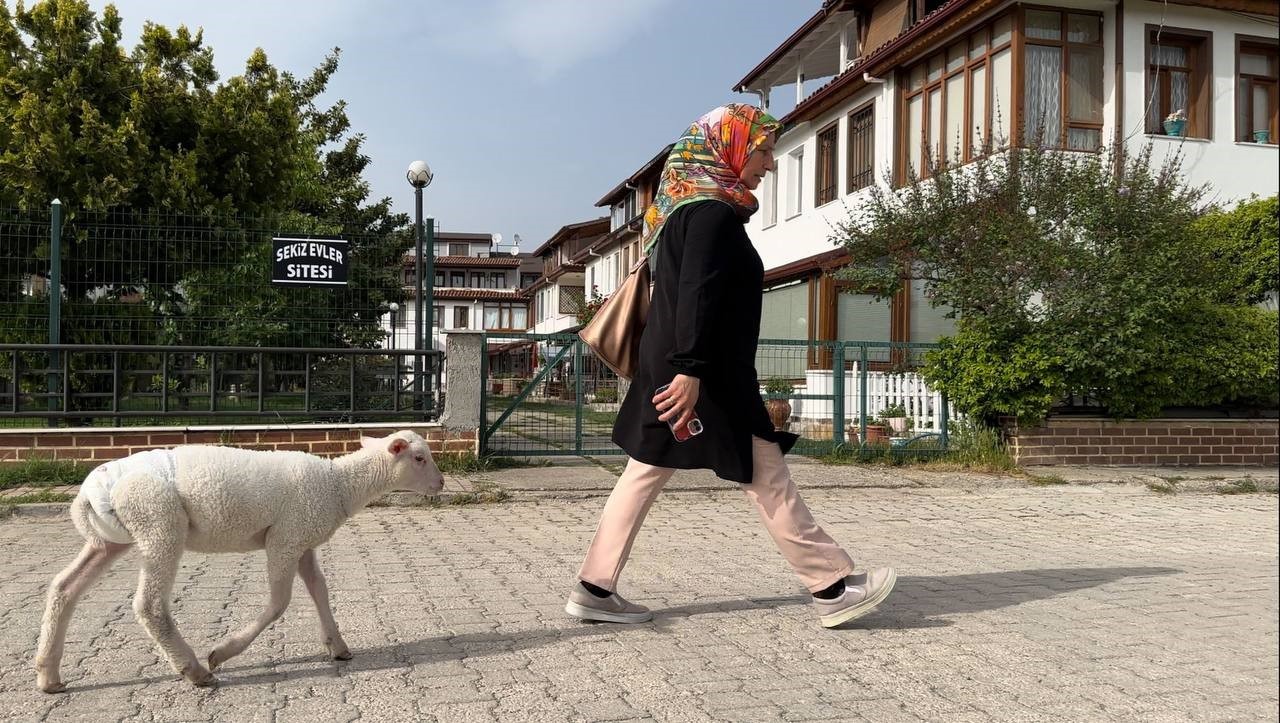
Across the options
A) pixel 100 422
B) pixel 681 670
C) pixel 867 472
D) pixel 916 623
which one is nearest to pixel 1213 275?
pixel 867 472

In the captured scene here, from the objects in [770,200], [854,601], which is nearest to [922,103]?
[770,200]

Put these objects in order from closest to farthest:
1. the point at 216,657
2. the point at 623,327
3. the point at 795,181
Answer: the point at 216,657, the point at 623,327, the point at 795,181

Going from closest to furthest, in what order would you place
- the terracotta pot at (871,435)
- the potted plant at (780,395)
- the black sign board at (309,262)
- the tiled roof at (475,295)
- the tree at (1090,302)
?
the black sign board at (309,262)
the tree at (1090,302)
the potted plant at (780,395)
the terracotta pot at (871,435)
the tiled roof at (475,295)

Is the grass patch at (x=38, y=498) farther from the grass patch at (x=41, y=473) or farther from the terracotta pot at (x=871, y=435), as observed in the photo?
the terracotta pot at (x=871, y=435)

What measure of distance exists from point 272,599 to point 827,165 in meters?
20.6

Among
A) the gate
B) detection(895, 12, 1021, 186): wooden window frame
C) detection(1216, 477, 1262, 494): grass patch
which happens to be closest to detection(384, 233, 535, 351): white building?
detection(895, 12, 1021, 186): wooden window frame

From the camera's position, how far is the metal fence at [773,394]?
11.1 meters

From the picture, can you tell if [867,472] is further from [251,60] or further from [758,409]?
[251,60]

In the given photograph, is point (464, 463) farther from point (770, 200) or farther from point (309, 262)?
point (770, 200)

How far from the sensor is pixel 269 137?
1831 centimetres

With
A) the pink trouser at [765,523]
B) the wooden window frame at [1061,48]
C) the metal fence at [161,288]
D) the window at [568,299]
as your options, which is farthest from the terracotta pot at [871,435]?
the window at [568,299]

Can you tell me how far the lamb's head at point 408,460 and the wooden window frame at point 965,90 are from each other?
11486 millimetres

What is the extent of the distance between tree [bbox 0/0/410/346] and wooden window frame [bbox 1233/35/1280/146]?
8173 mm

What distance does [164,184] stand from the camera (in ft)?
53.4
